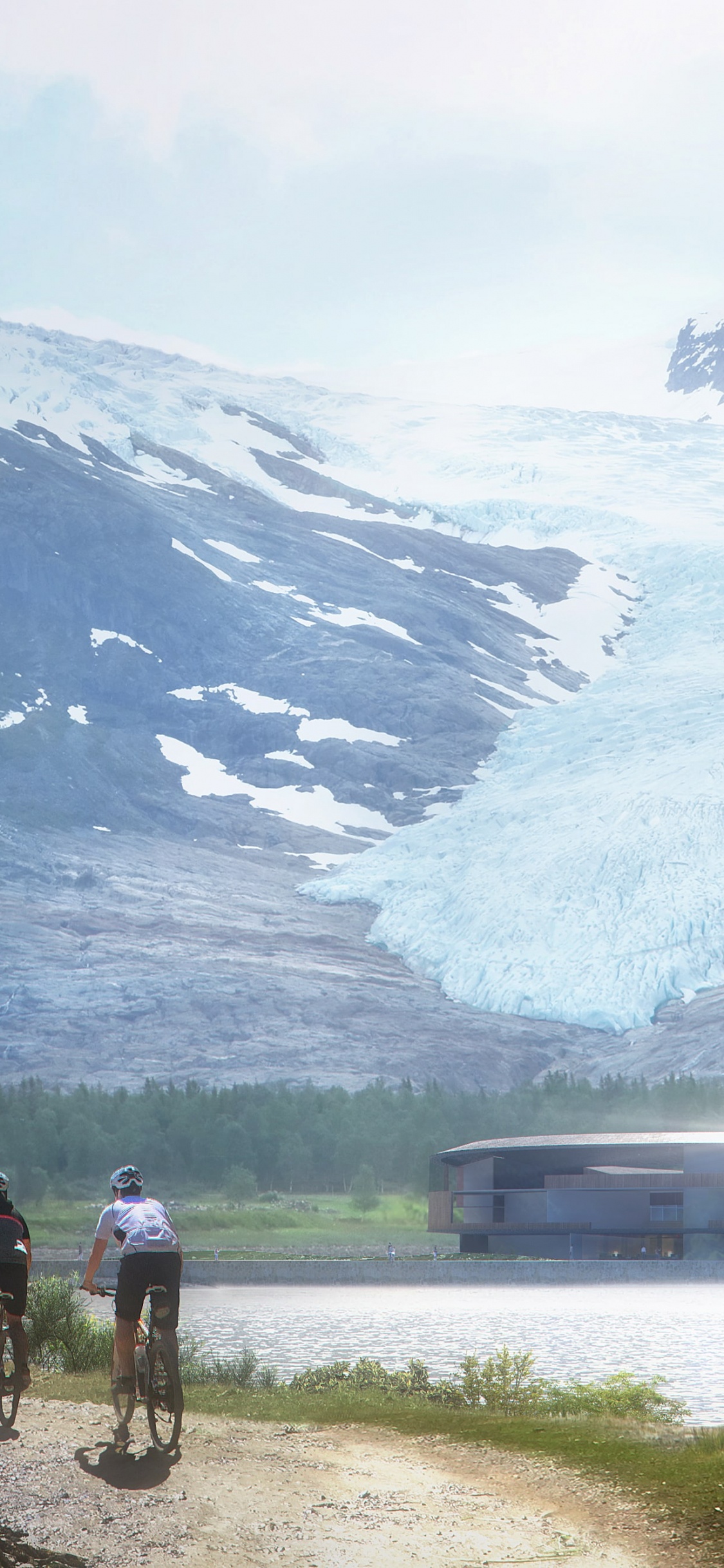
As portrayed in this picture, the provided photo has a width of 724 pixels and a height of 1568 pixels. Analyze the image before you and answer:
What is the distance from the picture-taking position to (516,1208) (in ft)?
277

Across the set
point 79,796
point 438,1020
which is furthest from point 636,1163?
point 79,796

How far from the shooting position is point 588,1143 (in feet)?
272

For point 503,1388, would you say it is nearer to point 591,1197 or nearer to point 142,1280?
point 142,1280

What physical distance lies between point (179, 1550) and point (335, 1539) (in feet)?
3.87

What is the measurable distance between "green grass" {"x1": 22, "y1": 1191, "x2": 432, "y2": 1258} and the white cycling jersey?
64.3 meters

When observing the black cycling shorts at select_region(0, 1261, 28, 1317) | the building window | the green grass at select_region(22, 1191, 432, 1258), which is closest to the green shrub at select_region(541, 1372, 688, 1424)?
the black cycling shorts at select_region(0, 1261, 28, 1317)

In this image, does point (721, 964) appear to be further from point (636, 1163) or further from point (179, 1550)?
point (179, 1550)

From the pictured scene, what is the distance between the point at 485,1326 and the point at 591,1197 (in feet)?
127

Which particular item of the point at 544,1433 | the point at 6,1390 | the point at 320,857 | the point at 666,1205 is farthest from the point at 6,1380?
the point at 320,857

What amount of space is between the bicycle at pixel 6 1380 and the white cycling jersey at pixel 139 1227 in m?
1.77

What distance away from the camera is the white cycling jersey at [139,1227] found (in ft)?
46.4

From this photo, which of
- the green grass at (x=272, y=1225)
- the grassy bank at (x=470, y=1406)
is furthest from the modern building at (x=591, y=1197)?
the grassy bank at (x=470, y=1406)

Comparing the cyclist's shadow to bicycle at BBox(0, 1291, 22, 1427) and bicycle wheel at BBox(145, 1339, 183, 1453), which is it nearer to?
bicycle wheel at BBox(145, 1339, 183, 1453)

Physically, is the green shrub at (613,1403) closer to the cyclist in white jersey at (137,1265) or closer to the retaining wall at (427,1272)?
the cyclist in white jersey at (137,1265)
